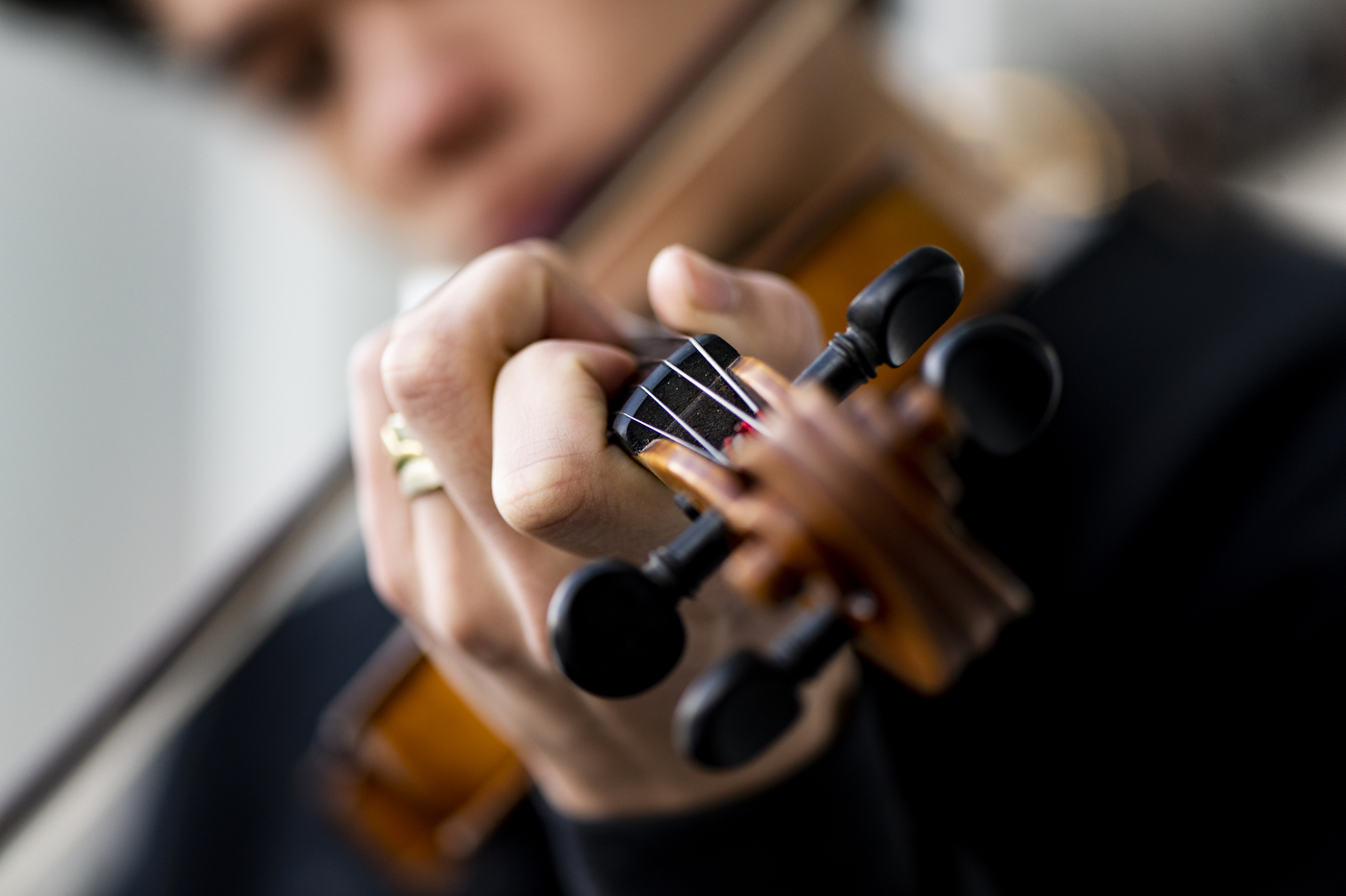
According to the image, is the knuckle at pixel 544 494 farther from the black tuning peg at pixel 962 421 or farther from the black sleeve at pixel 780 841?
the black sleeve at pixel 780 841

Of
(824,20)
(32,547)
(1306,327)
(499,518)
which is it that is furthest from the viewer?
(32,547)

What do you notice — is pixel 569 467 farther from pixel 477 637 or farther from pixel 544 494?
pixel 477 637

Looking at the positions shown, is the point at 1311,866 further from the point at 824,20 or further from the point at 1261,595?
the point at 824,20

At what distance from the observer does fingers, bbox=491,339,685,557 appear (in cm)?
27

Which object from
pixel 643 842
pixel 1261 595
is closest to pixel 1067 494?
pixel 1261 595

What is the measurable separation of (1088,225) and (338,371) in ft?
4.46

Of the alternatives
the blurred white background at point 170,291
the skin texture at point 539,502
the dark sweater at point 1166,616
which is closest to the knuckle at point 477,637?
the skin texture at point 539,502

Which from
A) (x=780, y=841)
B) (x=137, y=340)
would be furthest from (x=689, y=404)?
(x=137, y=340)

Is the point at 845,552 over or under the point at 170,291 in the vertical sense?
under

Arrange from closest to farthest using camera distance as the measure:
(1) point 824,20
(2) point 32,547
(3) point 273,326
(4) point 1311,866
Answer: (4) point 1311,866 < (1) point 824,20 < (2) point 32,547 < (3) point 273,326

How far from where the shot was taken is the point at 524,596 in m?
0.34

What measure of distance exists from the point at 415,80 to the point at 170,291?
0.94 metres

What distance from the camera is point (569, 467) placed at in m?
0.26

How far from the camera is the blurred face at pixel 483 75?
0.81m
